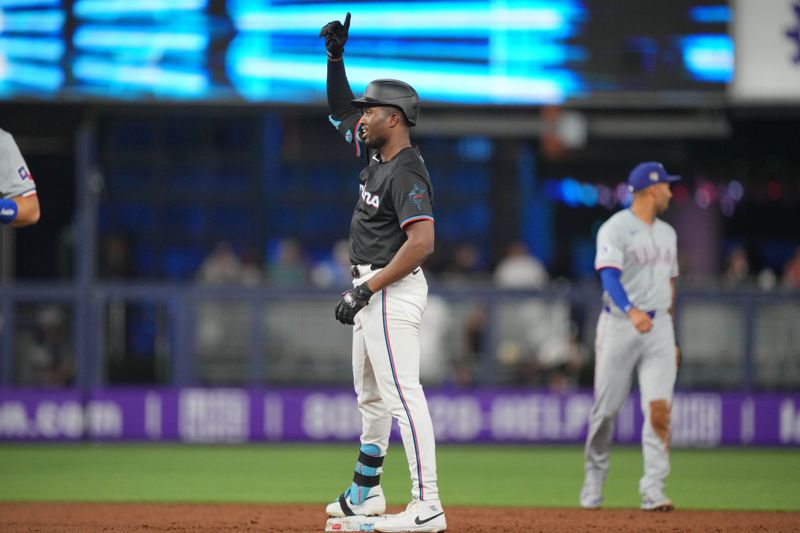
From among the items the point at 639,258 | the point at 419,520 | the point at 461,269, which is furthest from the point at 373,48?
the point at 419,520

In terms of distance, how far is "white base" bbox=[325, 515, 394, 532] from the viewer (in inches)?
249

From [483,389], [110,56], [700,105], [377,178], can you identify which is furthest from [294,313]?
[377,178]

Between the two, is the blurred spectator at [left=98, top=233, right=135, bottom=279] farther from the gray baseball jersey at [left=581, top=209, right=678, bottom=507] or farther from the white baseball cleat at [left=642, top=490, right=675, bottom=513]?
the white baseball cleat at [left=642, top=490, right=675, bottom=513]

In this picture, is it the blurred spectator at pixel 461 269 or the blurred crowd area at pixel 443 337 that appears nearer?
the blurred crowd area at pixel 443 337

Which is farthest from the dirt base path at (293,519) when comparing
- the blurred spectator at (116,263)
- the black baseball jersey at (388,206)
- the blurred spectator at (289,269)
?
the blurred spectator at (116,263)

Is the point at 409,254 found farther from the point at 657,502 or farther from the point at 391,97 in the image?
the point at 657,502

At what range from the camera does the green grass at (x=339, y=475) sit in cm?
892

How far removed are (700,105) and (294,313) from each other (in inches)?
189

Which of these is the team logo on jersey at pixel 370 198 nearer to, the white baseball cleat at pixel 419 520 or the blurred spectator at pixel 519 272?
the white baseball cleat at pixel 419 520

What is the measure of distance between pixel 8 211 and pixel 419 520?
2685 mm

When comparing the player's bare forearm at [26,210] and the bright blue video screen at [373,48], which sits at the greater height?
the bright blue video screen at [373,48]

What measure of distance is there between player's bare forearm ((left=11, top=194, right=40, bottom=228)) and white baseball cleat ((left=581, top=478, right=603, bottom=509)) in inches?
153

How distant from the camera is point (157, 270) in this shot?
61.1 feet

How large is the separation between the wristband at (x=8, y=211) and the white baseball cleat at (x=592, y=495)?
3.99 m
